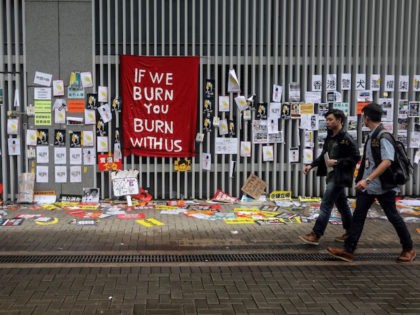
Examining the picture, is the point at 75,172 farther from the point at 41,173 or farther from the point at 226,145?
the point at 226,145

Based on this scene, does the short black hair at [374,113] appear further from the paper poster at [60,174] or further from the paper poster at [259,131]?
the paper poster at [60,174]

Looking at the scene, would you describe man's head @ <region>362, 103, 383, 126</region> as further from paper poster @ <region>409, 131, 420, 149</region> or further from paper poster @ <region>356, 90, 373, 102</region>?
paper poster @ <region>409, 131, 420, 149</region>

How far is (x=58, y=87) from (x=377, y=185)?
20.5ft

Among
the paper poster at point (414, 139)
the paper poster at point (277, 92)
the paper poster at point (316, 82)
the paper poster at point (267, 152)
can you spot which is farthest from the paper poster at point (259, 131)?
the paper poster at point (414, 139)

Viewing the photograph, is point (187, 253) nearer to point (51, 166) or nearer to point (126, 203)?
point (126, 203)

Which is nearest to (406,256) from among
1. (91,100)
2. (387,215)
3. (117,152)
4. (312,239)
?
(387,215)

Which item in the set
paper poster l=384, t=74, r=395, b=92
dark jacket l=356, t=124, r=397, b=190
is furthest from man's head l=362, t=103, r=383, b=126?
paper poster l=384, t=74, r=395, b=92

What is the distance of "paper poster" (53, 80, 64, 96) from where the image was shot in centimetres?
950

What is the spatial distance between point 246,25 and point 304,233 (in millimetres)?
4379

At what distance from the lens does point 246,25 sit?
9.80m

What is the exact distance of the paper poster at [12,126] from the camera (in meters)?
9.53

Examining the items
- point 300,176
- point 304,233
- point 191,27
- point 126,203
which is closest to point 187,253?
point 304,233

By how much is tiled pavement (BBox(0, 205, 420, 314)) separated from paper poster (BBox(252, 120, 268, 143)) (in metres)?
2.72

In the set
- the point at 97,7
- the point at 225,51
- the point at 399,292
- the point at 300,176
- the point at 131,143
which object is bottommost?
the point at 399,292
